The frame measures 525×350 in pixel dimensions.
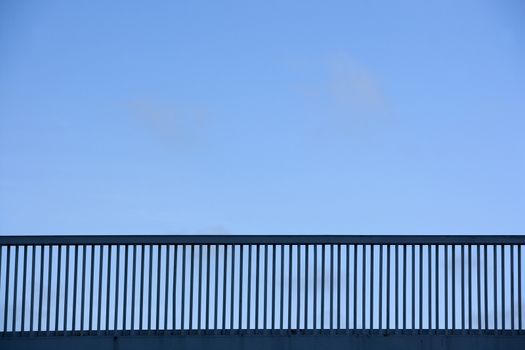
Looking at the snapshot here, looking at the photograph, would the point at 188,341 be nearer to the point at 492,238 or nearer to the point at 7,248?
the point at 7,248

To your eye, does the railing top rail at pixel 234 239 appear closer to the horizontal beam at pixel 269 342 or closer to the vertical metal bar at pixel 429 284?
the vertical metal bar at pixel 429 284

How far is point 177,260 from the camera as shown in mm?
11055

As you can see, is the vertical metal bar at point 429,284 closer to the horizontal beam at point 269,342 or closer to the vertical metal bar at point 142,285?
the horizontal beam at point 269,342

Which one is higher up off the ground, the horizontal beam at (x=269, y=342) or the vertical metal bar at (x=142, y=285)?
the vertical metal bar at (x=142, y=285)

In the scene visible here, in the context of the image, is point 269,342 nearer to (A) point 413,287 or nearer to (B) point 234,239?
(B) point 234,239

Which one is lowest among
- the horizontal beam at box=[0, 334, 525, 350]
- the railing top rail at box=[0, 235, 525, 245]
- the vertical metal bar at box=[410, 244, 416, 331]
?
the horizontal beam at box=[0, 334, 525, 350]

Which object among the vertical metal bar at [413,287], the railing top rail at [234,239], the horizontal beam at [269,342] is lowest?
the horizontal beam at [269,342]

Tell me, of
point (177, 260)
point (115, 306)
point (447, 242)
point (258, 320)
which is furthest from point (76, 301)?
point (447, 242)

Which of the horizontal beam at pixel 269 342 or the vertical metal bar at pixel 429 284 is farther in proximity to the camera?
the vertical metal bar at pixel 429 284

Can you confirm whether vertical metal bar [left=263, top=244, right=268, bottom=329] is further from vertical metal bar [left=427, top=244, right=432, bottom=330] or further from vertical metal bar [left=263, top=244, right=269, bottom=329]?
vertical metal bar [left=427, top=244, right=432, bottom=330]

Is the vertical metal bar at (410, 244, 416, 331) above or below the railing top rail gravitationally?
below

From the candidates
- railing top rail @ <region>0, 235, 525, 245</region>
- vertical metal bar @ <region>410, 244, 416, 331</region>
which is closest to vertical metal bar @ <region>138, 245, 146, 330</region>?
railing top rail @ <region>0, 235, 525, 245</region>

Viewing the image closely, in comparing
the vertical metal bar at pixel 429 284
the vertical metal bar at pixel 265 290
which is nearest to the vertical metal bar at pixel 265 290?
the vertical metal bar at pixel 265 290

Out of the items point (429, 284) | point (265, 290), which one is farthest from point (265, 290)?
point (429, 284)
